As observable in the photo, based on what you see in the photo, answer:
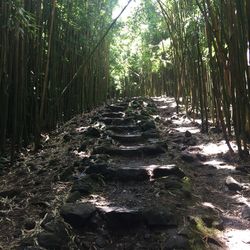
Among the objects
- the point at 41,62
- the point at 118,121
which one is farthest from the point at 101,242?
the point at 118,121

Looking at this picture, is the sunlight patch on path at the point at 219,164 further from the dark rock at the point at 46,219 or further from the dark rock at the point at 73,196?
the dark rock at the point at 46,219

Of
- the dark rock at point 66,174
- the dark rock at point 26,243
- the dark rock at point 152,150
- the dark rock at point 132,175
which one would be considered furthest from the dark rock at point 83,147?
the dark rock at point 26,243

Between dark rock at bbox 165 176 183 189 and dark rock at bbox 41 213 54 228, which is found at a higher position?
dark rock at bbox 165 176 183 189

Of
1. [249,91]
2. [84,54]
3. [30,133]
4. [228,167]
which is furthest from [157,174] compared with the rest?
[84,54]

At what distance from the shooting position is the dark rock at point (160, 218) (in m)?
2.18

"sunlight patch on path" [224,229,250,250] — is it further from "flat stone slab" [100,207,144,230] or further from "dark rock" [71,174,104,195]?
"dark rock" [71,174,104,195]

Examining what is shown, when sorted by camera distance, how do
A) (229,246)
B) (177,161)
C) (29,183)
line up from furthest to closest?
(177,161) < (29,183) < (229,246)

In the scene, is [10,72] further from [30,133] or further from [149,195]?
[149,195]

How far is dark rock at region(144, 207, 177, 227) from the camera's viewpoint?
218cm

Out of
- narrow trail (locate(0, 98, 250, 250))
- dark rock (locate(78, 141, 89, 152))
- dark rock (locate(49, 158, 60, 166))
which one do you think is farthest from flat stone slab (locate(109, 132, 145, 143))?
dark rock (locate(49, 158, 60, 166))

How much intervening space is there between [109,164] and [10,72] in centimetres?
118

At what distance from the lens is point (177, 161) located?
11.4 ft

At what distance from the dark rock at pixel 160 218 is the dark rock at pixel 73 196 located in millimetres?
487

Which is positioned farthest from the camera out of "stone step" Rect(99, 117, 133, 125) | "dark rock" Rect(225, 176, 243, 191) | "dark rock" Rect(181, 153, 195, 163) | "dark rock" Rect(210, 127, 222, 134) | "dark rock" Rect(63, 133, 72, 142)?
"stone step" Rect(99, 117, 133, 125)
